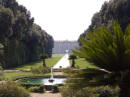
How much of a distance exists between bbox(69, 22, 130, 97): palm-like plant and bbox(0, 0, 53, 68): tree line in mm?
18856

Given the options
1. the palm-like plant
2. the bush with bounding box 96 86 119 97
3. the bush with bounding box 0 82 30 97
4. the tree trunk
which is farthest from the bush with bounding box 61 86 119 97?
the tree trunk

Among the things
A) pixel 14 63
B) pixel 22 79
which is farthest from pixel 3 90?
pixel 14 63

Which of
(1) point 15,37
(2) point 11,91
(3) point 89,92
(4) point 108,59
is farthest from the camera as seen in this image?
(1) point 15,37

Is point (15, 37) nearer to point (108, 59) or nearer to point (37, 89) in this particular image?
point (37, 89)

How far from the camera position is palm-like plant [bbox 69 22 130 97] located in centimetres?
449

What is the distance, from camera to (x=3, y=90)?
9.94 metres

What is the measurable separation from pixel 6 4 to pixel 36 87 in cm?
2581

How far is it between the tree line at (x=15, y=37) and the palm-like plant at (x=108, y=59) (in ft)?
61.9

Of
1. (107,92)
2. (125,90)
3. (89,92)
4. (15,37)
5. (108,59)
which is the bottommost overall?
(107,92)

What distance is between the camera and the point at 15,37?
128ft

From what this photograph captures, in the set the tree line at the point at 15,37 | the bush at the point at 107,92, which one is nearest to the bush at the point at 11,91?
the bush at the point at 107,92

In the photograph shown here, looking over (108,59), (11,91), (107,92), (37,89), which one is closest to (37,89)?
(37,89)

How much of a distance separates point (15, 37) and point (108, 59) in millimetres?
35722

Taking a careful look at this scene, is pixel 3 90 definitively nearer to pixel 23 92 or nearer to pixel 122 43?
pixel 23 92
